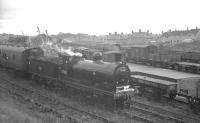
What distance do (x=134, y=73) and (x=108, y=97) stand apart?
666 cm

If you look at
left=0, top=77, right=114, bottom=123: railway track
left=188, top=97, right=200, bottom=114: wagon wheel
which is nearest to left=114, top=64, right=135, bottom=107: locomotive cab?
left=0, top=77, right=114, bottom=123: railway track

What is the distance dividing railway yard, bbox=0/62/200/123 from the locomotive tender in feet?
2.71

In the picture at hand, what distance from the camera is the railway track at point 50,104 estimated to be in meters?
12.6

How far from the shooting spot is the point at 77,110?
13930mm

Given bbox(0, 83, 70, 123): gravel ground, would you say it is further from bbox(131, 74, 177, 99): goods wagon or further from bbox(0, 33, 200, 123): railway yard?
bbox(131, 74, 177, 99): goods wagon

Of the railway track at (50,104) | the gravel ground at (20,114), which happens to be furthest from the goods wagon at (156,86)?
the gravel ground at (20,114)

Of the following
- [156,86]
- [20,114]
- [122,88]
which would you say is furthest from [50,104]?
[156,86]

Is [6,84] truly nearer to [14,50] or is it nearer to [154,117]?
[14,50]

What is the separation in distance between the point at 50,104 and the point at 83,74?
2576 mm

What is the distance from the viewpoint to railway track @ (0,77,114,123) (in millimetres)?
12572

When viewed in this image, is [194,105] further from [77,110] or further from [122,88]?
[77,110]

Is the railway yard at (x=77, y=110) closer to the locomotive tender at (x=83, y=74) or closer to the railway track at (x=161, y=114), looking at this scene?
the railway track at (x=161, y=114)

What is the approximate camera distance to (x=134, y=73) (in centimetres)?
2019

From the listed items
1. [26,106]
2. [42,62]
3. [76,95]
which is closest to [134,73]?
[76,95]
